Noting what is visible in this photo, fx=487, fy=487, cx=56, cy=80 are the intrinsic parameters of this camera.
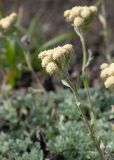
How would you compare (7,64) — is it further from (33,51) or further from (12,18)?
(12,18)

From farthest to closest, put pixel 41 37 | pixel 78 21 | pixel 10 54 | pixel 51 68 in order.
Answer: pixel 41 37 < pixel 10 54 < pixel 78 21 < pixel 51 68

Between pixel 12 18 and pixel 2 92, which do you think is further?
pixel 2 92

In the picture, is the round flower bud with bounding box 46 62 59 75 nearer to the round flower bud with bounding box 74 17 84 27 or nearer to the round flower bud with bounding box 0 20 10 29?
the round flower bud with bounding box 74 17 84 27

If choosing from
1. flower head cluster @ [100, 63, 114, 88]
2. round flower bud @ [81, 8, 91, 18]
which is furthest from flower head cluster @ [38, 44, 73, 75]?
round flower bud @ [81, 8, 91, 18]

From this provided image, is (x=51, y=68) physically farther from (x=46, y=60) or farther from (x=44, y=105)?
(x=44, y=105)

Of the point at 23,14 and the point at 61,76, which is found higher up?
the point at 23,14

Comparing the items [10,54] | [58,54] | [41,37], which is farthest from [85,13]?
[41,37]

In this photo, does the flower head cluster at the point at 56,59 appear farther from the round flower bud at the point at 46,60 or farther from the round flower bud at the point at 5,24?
the round flower bud at the point at 5,24

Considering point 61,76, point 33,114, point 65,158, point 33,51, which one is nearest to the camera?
point 61,76

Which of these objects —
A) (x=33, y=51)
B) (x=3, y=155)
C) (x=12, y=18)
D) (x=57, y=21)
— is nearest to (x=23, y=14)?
(x=57, y=21)
